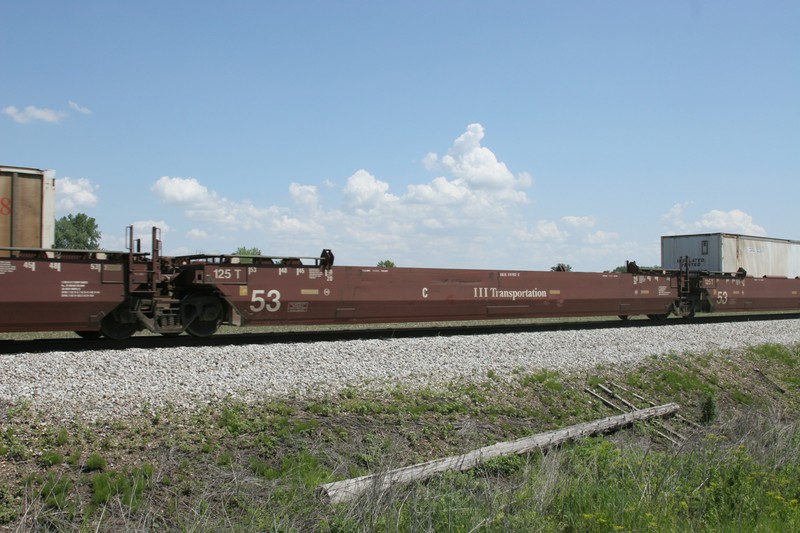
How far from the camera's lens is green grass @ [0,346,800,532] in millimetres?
6383

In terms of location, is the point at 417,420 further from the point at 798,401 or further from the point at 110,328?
the point at 798,401

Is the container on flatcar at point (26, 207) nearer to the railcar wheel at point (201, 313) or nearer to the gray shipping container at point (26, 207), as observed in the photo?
the gray shipping container at point (26, 207)

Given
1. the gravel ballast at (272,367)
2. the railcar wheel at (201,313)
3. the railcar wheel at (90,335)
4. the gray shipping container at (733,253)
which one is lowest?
the gravel ballast at (272,367)

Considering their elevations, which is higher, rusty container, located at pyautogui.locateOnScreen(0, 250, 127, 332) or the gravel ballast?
rusty container, located at pyautogui.locateOnScreen(0, 250, 127, 332)

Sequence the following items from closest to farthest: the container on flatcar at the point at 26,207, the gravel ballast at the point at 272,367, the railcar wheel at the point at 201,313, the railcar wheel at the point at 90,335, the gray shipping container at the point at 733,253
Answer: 1. the gravel ballast at the point at 272,367
2. the container on flatcar at the point at 26,207
3. the railcar wheel at the point at 201,313
4. the railcar wheel at the point at 90,335
5. the gray shipping container at the point at 733,253

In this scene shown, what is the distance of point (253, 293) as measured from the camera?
15227 mm

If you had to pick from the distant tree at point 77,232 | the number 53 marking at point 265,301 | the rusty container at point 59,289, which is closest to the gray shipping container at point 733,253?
the number 53 marking at point 265,301

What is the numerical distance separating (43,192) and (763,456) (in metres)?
14.6

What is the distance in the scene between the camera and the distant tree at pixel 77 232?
79.1 m

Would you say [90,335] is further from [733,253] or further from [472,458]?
[733,253]

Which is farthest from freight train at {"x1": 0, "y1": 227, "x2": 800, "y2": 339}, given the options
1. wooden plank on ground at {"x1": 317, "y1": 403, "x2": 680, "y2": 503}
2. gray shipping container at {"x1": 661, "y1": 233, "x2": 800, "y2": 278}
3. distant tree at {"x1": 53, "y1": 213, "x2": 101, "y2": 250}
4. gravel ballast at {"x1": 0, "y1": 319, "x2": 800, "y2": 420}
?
distant tree at {"x1": 53, "y1": 213, "x2": 101, "y2": 250}

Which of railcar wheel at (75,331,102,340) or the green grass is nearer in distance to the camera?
the green grass

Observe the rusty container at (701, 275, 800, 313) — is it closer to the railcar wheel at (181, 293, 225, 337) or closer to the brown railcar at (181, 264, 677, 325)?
A: the brown railcar at (181, 264, 677, 325)

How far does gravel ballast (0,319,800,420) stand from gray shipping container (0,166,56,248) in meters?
4.56
